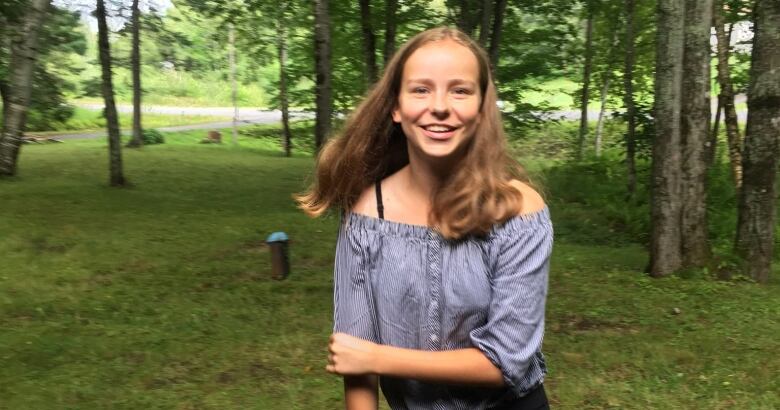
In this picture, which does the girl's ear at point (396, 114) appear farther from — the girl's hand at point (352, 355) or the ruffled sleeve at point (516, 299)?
the girl's hand at point (352, 355)

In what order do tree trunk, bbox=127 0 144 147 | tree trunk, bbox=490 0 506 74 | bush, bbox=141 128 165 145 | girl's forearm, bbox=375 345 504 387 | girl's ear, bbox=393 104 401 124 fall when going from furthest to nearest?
1. bush, bbox=141 128 165 145
2. tree trunk, bbox=127 0 144 147
3. tree trunk, bbox=490 0 506 74
4. girl's ear, bbox=393 104 401 124
5. girl's forearm, bbox=375 345 504 387

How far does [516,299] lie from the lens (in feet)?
4.39

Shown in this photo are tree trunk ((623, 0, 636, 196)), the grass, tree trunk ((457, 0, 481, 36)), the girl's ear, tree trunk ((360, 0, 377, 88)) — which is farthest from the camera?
tree trunk ((360, 0, 377, 88))

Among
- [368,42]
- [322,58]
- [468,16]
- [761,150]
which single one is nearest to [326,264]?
[322,58]

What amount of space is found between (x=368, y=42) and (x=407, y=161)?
1611 cm

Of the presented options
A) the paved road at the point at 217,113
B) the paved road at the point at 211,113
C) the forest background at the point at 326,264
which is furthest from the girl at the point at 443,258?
the paved road at the point at 211,113

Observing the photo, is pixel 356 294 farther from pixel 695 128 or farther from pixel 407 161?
pixel 695 128

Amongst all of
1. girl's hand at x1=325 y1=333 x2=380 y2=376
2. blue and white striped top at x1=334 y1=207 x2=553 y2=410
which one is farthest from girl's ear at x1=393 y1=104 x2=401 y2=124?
girl's hand at x1=325 y1=333 x2=380 y2=376

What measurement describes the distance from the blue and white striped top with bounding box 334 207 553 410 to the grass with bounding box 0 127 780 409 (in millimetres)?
613

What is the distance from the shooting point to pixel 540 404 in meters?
1.53

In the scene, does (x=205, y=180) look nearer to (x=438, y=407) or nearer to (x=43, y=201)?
(x=43, y=201)

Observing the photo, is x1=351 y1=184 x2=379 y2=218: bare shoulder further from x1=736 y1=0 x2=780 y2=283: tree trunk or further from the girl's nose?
x1=736 y1=0 x2=780 y2=283: tree trunk

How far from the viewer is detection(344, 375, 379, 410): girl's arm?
1.46 metres

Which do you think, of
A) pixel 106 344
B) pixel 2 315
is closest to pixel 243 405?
pixel 106 344
